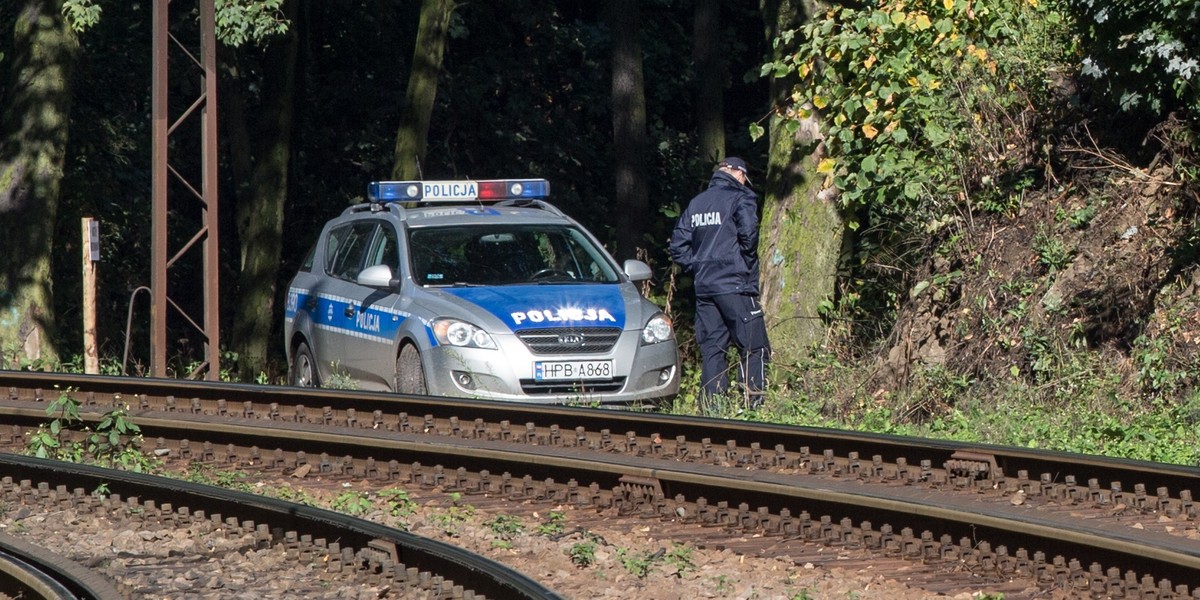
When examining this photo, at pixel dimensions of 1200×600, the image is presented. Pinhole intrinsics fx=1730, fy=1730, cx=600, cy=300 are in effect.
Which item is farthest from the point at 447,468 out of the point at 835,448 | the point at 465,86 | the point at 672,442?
the point at 465,86

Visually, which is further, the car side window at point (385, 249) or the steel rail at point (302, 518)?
the car side window at point (385, 249)

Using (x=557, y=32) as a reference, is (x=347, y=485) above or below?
below

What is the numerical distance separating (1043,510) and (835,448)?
1568mm

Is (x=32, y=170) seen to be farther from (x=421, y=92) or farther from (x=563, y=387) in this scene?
(x=563, y=387)

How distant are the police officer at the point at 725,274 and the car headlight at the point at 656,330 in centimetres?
39

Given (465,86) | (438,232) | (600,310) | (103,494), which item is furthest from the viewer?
(465,86)

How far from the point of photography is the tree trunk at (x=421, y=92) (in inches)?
837

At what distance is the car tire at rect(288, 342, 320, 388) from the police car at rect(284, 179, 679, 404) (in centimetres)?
1

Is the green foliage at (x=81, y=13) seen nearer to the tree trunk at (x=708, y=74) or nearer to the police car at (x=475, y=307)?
the police car at (x=475, y=307)

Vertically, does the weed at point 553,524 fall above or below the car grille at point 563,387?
below

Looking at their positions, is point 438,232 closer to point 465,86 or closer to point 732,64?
point 465,86

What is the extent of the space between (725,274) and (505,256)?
5.60 feet

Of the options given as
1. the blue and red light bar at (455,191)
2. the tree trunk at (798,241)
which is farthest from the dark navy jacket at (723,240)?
the blue and red light bar at (455,191)

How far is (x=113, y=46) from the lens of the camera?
91.5 ft
